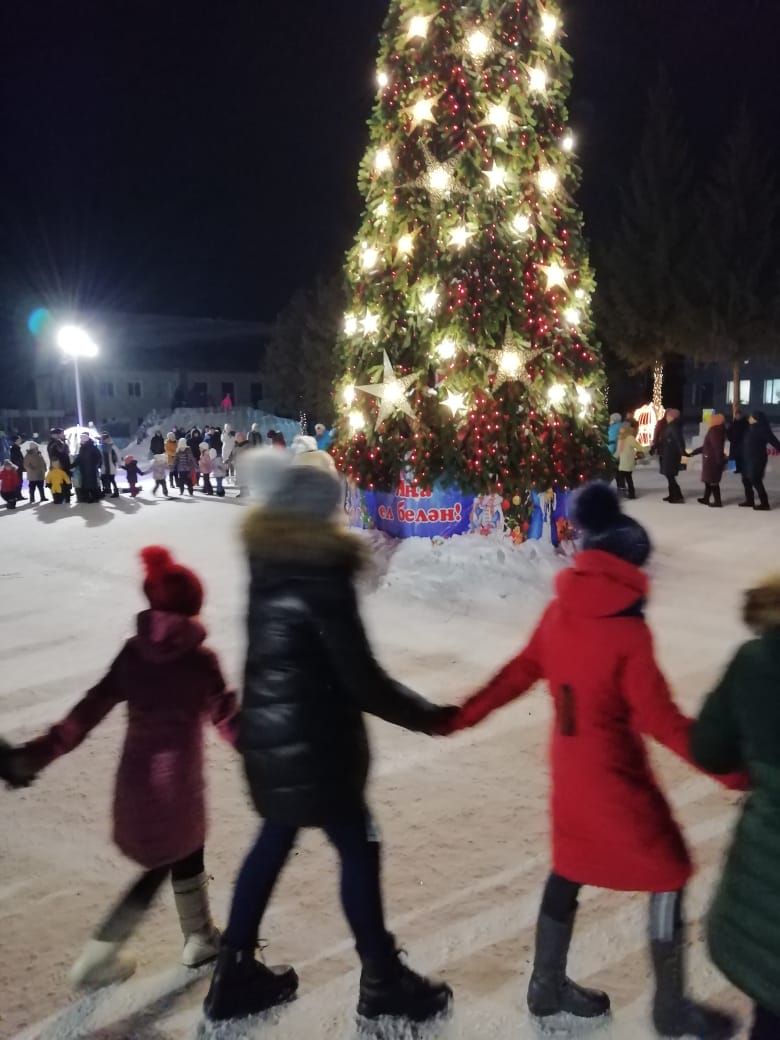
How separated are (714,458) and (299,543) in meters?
12.9

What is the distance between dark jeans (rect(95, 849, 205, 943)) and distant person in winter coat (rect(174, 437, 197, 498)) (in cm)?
1699

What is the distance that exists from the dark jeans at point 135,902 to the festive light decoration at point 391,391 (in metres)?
7.14

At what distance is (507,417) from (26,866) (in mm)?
6646

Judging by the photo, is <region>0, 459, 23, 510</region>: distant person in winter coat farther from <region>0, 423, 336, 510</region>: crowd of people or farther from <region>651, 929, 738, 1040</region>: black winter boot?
<region>651, 929, 738, 1040</region>: black winter boot

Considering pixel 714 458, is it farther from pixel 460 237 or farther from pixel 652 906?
pixel 652 906

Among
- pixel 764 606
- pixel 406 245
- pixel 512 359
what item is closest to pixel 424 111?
pixel 406 245

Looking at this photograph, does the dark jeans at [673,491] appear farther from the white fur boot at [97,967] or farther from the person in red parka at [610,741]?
the white fur boot at [97,967]

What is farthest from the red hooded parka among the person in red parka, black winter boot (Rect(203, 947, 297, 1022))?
black winter boot (Rect(203, 947, 297, 1022))

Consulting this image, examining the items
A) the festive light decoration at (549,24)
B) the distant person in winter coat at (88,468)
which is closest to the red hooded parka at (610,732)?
the festive light decoration at (549,24)

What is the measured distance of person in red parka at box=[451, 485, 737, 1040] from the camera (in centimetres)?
240

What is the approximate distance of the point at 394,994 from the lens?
8.75 ft

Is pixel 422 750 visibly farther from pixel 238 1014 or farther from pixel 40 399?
pixel 40 399

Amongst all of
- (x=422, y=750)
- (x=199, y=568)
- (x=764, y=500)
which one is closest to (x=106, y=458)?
(x=199, y=568)

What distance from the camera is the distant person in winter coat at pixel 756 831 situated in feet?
6.21
